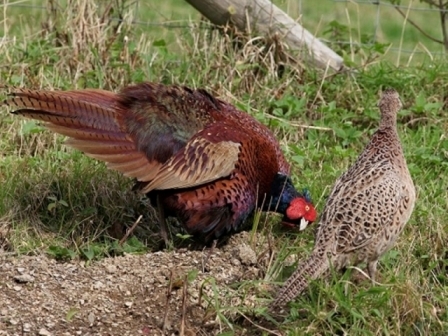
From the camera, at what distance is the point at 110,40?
268 inches

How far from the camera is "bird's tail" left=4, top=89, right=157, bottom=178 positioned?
5379mm

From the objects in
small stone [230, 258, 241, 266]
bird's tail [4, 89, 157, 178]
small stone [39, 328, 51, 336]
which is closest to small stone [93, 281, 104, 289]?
small stone [39, 328, 51, 336]

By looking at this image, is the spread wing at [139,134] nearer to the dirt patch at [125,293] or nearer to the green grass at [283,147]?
the green grass at [283,147]

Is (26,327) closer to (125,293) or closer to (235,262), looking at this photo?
(125,293)

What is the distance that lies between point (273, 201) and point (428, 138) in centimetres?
129

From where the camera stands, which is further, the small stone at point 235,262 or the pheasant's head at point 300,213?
the pheasant's head at point 300,213

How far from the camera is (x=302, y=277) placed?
177 inches

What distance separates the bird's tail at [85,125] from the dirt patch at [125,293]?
56cm

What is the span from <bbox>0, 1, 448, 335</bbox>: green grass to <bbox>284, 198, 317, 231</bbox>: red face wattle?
0.08 meters

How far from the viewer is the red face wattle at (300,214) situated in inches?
211

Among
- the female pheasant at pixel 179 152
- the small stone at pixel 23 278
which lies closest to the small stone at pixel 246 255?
the female pheasant at pixel 179 152

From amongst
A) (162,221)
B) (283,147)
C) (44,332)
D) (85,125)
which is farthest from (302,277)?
(283,147)

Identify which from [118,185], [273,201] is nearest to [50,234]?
[118,185]

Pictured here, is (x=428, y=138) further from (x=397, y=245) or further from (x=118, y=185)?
(x=118, y=185)
